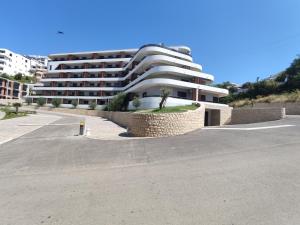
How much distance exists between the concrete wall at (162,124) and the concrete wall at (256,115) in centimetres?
1209

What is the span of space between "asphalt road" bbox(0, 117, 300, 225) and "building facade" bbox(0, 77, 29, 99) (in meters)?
89.1

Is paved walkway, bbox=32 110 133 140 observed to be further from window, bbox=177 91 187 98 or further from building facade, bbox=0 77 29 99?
building facade, bbox=0 77 29 99

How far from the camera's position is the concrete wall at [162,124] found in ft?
52.7

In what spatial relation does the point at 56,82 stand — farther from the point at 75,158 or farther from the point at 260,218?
the point at 260,218

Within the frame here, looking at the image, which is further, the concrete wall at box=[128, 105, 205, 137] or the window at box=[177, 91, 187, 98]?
the window at box=[177, 91, 187, 98]

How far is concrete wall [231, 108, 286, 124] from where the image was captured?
23341 mm

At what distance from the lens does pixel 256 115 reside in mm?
26172

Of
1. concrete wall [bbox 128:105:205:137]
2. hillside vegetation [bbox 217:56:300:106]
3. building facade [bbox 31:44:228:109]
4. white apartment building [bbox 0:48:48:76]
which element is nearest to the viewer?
concrete wall [bbox 128:105:205:137]

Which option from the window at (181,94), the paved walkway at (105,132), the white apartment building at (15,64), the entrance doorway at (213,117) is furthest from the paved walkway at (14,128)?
the white apartment building at (15,64)

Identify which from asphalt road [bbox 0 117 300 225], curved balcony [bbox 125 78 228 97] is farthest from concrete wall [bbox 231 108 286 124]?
asphalt road [bbox 0 117 300 225]

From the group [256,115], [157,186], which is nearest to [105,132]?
[157,186]

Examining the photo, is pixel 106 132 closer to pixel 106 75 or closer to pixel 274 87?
pixel 274 87

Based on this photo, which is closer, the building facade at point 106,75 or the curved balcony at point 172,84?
the curved balcony at point 172,84

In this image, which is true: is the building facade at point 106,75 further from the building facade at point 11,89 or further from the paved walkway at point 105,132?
the building facade at point 11,89
